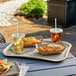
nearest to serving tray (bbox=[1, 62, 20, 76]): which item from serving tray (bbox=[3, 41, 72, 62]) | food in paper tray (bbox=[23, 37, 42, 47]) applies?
serving tray (bbox=[3, 41, 72, 62])

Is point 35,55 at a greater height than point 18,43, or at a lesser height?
lesser

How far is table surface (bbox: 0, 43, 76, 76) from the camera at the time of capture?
1.96m

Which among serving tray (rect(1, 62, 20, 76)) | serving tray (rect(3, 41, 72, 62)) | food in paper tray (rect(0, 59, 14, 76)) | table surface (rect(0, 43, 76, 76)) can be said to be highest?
food in paper tray (rect(0, 59, 14, 76))

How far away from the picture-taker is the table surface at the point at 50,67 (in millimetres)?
1961

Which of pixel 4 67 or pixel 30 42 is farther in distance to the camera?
pixel 30 42

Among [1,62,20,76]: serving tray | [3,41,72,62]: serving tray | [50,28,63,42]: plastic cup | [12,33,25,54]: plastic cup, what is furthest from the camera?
[50,28,63,42]: plastic cup

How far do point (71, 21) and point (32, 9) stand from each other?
2.81 m

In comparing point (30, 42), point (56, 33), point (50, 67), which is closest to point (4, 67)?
point (50, 67)

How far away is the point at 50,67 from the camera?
6.82 feet

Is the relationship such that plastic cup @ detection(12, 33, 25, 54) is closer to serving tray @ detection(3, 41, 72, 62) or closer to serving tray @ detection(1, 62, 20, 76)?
serving tray @ detection(3, 41, 72, 62)

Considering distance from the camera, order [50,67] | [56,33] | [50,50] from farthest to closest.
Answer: [56,33]
[50,50]
[50,67]

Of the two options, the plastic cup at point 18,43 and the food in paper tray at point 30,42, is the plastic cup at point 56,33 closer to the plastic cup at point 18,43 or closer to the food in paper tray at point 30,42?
the food in paper tray at point 30,42

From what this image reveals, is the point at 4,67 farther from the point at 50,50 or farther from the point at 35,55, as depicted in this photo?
the point at 50,50

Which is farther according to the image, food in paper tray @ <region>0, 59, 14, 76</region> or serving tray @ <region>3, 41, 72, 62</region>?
serving tray @ <region>3, 41, 72, 62</region>
